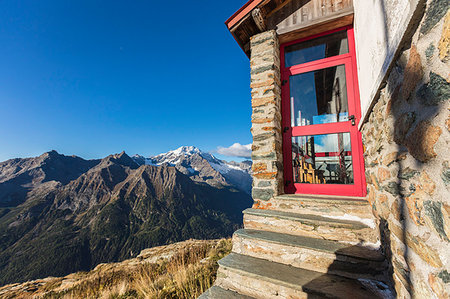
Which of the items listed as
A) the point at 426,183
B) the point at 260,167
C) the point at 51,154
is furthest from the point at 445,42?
the point at 51,154

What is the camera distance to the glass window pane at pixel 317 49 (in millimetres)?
3316

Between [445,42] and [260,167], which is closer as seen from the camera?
[445,42]

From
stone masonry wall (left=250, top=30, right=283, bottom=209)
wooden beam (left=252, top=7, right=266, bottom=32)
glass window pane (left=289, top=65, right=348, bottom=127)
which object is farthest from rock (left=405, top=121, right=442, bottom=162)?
wooden beam (left=252, top=7, right=266, bottom=32)

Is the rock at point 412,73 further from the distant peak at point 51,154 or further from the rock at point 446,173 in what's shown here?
the distant peak at point 51,154

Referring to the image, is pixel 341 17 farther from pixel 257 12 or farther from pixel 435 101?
pixel 435 101

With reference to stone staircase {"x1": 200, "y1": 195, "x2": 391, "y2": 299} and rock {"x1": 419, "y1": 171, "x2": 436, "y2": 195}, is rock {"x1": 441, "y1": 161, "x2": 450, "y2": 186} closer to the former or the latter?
rock {"x1": 419, "y1": 171, "x2": 436, "y2": 195}

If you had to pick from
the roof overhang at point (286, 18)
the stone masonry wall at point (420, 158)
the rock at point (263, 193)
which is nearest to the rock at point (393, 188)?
the stone masonry wall at point (420, 158)

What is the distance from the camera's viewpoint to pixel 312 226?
235cm

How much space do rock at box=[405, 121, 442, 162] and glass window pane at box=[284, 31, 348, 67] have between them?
279 centimetres

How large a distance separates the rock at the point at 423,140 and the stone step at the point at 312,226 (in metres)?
1.30

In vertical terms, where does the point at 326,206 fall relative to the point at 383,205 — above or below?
below

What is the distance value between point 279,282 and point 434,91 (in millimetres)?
1907

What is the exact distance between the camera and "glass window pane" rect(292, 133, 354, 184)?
3121 millimetres

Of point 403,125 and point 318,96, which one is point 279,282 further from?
point 318,96
